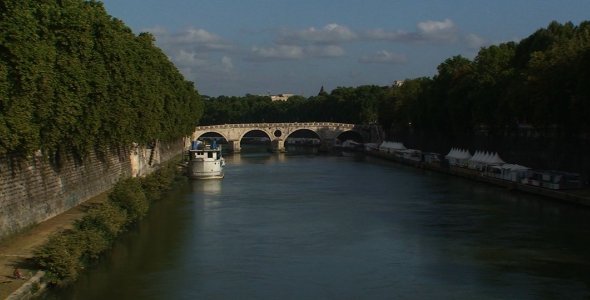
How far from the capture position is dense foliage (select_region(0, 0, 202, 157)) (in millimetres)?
18203

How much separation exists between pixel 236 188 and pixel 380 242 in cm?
2096

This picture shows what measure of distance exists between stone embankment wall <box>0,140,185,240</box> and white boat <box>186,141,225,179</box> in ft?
37.0

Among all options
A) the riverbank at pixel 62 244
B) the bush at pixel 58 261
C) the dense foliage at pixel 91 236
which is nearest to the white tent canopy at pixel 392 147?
the dense foliage at pixel 91 236

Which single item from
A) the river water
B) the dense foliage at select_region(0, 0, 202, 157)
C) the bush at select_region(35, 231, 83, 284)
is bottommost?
the river water

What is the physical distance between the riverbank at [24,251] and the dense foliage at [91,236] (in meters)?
0.38

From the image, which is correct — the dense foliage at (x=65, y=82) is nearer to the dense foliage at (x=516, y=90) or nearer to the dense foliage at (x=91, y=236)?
the dense foliage at (x=91, y=236)

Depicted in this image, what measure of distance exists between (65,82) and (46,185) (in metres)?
4.39

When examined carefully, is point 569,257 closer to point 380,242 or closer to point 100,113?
point 380,242

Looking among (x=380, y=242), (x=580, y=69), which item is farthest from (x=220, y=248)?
(x=580, y=69)

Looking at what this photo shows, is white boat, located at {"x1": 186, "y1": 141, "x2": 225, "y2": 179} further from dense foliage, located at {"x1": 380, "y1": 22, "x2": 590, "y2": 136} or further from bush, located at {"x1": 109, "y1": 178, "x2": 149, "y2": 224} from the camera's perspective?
bush, located at {"x1": 109, "y1": 178, "x2": 149, "y2": 224}

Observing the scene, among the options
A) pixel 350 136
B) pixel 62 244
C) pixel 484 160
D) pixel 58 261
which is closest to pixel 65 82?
pixel 62 244

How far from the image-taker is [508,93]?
1783 inches

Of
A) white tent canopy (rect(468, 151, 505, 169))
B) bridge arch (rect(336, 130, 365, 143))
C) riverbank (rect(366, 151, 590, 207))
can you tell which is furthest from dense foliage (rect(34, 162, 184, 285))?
bridge arch (rect(336, 130, 365, 143))

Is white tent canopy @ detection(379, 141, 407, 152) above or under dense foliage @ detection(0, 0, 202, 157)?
under
